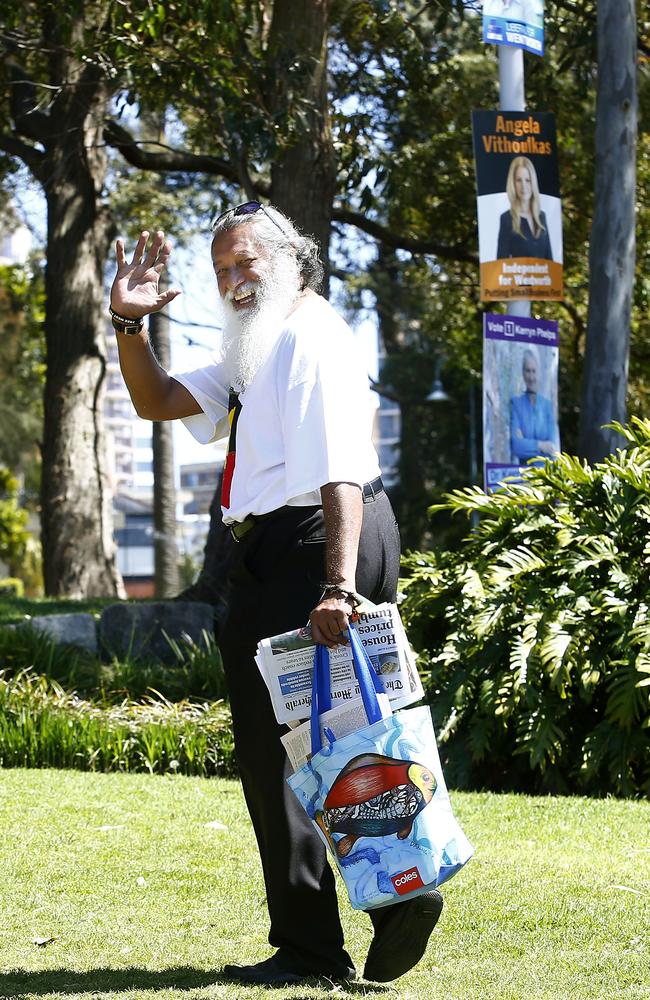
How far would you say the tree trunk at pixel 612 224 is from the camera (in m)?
8.50

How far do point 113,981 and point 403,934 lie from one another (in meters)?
0.86

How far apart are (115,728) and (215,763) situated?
60 centimetres

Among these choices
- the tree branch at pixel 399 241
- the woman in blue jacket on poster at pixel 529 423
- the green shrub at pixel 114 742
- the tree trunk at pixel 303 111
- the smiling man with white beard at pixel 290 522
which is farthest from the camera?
the tree branch at pixel 399 241

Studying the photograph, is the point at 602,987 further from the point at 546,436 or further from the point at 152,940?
the point at 546,436

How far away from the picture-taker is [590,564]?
20.2 feet

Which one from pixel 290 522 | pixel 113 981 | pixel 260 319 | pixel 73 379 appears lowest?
pixel 113 981

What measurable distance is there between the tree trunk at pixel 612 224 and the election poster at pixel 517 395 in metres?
0.44

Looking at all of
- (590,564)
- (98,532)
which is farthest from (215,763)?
(98,532)

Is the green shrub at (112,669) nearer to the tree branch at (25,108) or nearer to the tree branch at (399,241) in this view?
the tree branch at (399,241)

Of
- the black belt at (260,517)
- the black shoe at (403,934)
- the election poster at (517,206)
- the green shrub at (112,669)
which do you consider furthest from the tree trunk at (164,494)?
the black shoe at (403,934)

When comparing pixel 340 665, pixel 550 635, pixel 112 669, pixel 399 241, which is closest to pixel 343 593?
pixel 340 665

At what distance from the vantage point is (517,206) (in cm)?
818

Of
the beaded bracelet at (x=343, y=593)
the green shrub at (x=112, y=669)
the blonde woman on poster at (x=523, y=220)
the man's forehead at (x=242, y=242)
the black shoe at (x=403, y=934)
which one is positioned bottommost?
the green shrub at (x=112, y=669)

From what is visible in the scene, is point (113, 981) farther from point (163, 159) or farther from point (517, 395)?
Answer: point (163, 159)
